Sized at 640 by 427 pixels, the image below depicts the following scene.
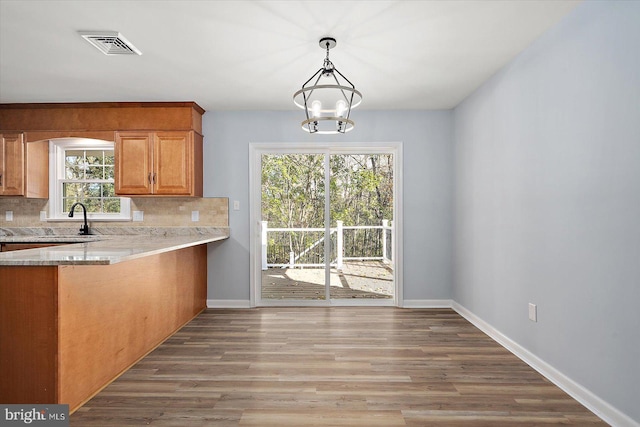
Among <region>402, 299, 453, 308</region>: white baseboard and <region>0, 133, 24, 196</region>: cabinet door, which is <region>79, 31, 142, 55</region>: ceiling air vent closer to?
<region>0, 133, 24, 196</region>: cabinet door

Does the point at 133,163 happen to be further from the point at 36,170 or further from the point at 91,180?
the point at 36,170

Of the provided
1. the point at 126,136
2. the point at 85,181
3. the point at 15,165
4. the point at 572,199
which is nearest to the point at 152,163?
the point at 126,136

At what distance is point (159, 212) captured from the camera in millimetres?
4391

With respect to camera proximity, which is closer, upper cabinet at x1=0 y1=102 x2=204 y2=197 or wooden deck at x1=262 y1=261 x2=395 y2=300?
upper cabinet at x1=0 y1=102 x2=204 y2=197

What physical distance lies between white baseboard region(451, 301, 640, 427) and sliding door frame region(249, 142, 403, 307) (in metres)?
1.34

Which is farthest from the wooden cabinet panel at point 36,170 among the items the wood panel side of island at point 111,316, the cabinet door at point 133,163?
the wood panel side of island at point 111,316

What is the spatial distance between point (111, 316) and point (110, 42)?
194cm

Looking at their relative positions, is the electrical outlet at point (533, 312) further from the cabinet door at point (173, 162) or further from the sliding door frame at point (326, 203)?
the cabinet door at point (173, 162)

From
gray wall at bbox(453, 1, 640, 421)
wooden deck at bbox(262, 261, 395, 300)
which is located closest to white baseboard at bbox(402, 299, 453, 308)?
wooden deck at bbox(262, 261, 395, 300)

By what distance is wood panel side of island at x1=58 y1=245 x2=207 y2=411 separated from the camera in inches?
79.7

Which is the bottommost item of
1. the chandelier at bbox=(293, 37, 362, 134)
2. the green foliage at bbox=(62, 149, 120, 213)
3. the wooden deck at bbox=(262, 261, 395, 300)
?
the wooden deck at bbox=(262, 261, 395, 300)

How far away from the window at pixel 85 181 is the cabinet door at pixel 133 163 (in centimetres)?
42

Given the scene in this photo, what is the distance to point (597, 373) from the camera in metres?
2.06

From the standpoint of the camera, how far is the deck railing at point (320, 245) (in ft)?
15.0
